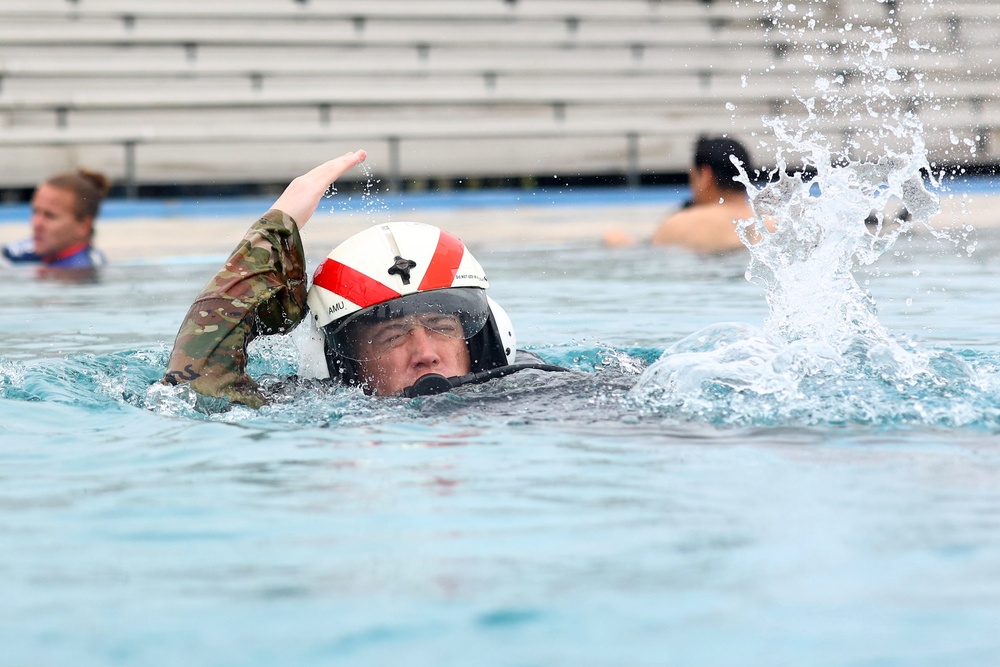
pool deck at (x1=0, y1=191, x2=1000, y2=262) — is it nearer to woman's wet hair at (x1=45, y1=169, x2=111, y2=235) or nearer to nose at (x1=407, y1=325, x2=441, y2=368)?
woman's wet hair at (x1=45, y1=169, x2=111, y2=235)

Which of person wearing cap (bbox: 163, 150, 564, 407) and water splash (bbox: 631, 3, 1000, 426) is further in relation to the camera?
person wearing cap (bbox: 163, 150, 564, 407)

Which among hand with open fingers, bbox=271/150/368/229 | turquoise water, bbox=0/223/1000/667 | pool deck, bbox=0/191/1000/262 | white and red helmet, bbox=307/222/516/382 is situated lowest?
pool deck, bbox=0/191/1000/262

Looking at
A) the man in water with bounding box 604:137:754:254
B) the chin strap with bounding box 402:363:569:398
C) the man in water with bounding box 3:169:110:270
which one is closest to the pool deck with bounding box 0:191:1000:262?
the man in water with bounding box 3:169:110:270

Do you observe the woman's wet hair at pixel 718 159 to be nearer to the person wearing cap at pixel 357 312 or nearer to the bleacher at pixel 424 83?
the bleacher at pixel 424 83

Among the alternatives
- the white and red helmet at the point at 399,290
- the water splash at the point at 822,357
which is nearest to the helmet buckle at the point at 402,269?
the white and red helmet at the point at 399,290

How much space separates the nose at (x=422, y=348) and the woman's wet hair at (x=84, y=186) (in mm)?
6181

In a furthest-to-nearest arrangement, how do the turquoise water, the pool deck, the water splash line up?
the pool deck
the water splash
the turquoise water

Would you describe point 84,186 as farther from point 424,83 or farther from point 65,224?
point 424,83

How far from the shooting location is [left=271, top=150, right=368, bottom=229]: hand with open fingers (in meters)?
4.59

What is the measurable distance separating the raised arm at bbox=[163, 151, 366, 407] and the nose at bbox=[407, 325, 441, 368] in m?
0.42

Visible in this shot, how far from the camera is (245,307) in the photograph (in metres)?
4.29

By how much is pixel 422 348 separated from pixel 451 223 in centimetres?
932

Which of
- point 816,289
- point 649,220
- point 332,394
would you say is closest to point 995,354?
point 816,289

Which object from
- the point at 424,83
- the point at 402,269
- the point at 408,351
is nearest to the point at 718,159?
the point at 402,269
